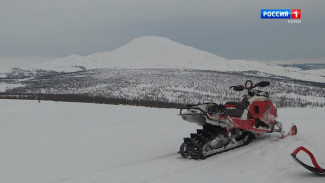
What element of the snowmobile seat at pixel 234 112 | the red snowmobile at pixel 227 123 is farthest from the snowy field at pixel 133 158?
the snowmobile seat at pixel 234 112

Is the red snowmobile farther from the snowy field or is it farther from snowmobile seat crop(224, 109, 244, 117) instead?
the snowy field

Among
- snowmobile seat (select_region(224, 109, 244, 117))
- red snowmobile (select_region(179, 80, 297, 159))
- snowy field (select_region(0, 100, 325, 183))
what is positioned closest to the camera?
snowy field (select_region(0, 100, 325, 183))

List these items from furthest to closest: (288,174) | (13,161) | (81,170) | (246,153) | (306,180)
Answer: (246,153) < (13,161) < (81,170) < (288,174) < (306,180)

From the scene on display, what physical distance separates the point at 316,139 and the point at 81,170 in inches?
255

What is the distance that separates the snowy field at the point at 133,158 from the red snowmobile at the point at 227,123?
244 millimetres

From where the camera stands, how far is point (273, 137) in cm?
940

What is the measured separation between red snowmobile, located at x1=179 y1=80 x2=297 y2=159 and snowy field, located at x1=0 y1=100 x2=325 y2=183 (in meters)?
0.24

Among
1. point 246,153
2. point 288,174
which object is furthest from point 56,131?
point 288,174

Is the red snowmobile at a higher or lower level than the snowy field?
higher

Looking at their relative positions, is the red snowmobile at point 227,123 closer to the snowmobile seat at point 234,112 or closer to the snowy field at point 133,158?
the snowmobile seat at point 234,112

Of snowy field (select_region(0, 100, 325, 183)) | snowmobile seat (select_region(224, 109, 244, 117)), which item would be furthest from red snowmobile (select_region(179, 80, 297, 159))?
snowy field (select_region(0, 100, 325, 183))

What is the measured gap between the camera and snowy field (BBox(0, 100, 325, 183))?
5785mm

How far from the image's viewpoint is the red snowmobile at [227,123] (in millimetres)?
7277

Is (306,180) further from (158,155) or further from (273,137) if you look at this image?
(273,137)
